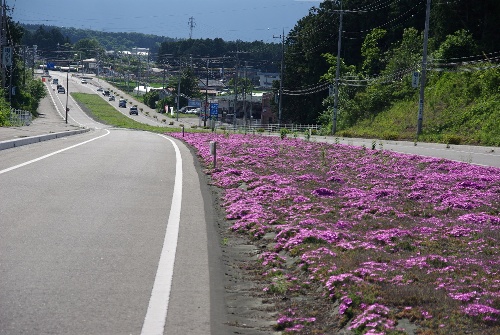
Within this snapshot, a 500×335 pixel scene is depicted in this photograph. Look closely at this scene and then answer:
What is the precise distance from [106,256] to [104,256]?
3cm

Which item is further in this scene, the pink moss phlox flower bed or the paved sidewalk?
the paved sidewalk

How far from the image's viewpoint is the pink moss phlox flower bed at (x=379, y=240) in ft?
22.3

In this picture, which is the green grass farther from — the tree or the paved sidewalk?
the tree

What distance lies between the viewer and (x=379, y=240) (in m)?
10.3

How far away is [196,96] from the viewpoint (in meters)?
164

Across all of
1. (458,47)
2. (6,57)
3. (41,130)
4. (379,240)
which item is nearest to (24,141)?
(41,130)

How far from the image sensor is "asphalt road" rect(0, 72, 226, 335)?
22.0 feet

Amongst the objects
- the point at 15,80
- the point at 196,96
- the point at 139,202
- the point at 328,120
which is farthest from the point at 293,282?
the point at 196,96

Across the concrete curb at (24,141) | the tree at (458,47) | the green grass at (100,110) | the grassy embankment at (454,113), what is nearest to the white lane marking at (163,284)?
the concrete curb at (24,141)

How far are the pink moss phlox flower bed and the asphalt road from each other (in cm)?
87

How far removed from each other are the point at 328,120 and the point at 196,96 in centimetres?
8341

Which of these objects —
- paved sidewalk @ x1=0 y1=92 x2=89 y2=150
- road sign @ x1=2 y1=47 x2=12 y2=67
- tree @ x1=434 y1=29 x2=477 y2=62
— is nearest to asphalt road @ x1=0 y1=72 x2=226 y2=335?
paved sidewalk @ x1=0 y1=92 x2=89 y2=150

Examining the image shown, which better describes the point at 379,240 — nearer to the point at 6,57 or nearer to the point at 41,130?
the point at 41,130

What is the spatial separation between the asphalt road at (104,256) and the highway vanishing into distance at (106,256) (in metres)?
0.01
